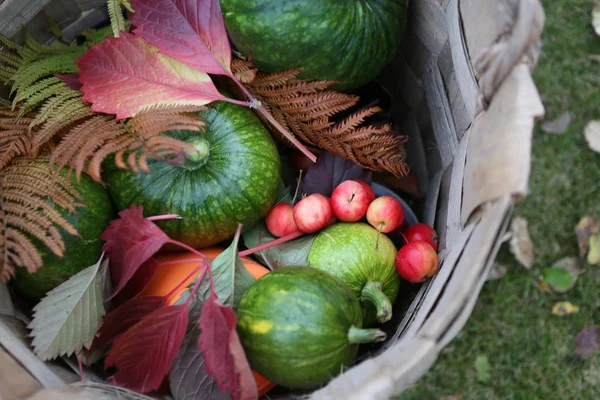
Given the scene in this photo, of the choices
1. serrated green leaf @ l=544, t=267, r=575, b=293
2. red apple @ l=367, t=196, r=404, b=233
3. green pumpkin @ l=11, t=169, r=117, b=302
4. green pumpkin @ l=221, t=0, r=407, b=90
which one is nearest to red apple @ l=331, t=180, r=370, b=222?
red apple @ l=367, t=196, r=404, b=233

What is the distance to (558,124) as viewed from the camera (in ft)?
5.09

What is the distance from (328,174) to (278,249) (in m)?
0.21

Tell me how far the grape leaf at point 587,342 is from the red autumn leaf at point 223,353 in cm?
94

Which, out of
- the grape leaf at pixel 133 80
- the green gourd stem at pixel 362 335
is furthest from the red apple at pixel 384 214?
the grape leaf at pixel 133 80

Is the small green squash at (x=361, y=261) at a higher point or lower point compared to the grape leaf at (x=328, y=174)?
lower

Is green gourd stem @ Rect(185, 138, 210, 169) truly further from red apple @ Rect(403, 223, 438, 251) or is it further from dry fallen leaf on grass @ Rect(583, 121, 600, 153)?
dry fallen leaf on grass @ Rect(583, 121, 600, 153)

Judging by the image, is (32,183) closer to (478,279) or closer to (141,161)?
(141,161)

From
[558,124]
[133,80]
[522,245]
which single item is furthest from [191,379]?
[558,124]

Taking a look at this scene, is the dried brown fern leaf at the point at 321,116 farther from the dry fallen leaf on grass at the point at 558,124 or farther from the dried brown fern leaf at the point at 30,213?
the dry fallen leaf on grass at the point at 558,124

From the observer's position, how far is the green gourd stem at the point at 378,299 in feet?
3.44

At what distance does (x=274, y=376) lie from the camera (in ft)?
3.19

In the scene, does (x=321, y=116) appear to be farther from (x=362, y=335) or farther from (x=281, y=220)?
(x=362, y=335)

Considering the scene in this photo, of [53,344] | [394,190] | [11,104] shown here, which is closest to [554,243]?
[394,190]

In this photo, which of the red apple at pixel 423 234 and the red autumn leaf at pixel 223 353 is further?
the red apple at pixel 423 234
